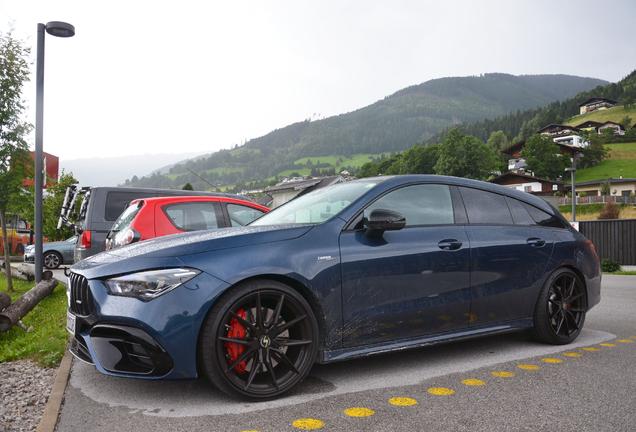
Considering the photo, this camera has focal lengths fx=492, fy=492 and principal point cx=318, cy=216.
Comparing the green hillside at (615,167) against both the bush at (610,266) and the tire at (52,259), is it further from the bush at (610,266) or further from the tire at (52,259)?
the tire at (52,259)

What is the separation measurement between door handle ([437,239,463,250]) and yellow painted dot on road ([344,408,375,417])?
1.51 m

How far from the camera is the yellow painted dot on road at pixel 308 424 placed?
2713 millimetres

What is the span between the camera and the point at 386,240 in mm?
3691

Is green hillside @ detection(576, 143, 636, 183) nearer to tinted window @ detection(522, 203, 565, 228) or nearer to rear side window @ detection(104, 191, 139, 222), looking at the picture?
rear side window @ detection(104, 191, 139, 222)

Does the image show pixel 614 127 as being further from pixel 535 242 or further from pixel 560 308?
pixel 535 242

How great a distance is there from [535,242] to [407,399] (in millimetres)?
2218

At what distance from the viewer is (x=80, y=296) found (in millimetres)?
3252

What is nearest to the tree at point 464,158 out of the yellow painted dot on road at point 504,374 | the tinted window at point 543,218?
the tinted window at point 543,218

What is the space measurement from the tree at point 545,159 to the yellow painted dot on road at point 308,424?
10110 cm

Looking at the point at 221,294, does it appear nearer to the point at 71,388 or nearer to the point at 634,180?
the point at 71,388

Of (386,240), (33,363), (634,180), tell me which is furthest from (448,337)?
(634,180)

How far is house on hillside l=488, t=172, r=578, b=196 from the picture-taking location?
8262 cm

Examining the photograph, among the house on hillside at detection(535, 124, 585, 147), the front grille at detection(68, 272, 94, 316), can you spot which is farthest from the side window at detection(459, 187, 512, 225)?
the house on hillside at detection(535, 124, 585, 147)

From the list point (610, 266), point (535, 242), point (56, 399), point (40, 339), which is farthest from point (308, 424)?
point (610, 266)
